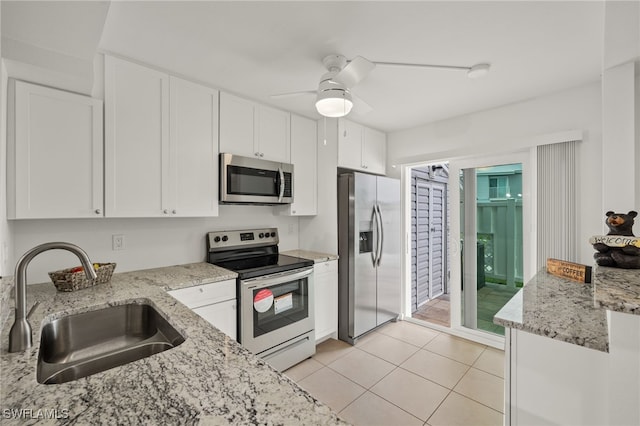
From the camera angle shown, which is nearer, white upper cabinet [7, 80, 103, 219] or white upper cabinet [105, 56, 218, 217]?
white upper cabinet [7, 80, 103, 219]

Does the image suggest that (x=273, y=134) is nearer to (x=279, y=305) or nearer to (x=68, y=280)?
(x=279, y=305)

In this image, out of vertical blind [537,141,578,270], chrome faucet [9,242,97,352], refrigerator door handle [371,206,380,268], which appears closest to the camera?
chrome faucet [9,242,97,352]

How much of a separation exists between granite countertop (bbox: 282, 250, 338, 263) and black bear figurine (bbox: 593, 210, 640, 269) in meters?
2.02

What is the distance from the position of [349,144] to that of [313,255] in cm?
130

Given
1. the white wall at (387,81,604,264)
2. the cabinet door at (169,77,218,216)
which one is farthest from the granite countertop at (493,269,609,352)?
the cabinet door at (169,77,218,216)

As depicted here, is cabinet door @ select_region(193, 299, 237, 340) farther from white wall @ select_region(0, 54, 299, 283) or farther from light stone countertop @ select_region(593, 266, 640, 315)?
light stone countertop @ select_region(593, 266, 640, 315)

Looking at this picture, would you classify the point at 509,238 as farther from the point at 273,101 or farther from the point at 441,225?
the point at 273,101

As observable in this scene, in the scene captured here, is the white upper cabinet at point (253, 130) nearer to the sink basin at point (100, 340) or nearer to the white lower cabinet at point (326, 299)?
the white lower cabinet at point (326, 299)

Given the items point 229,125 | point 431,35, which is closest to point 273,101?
point 229,125

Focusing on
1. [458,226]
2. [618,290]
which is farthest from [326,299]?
[618,290]

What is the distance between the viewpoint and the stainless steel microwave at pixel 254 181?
8.02ft

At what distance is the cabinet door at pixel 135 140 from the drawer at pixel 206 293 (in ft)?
2.05

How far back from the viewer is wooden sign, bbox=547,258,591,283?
5.68 ft

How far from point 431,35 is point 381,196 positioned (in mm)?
1819
